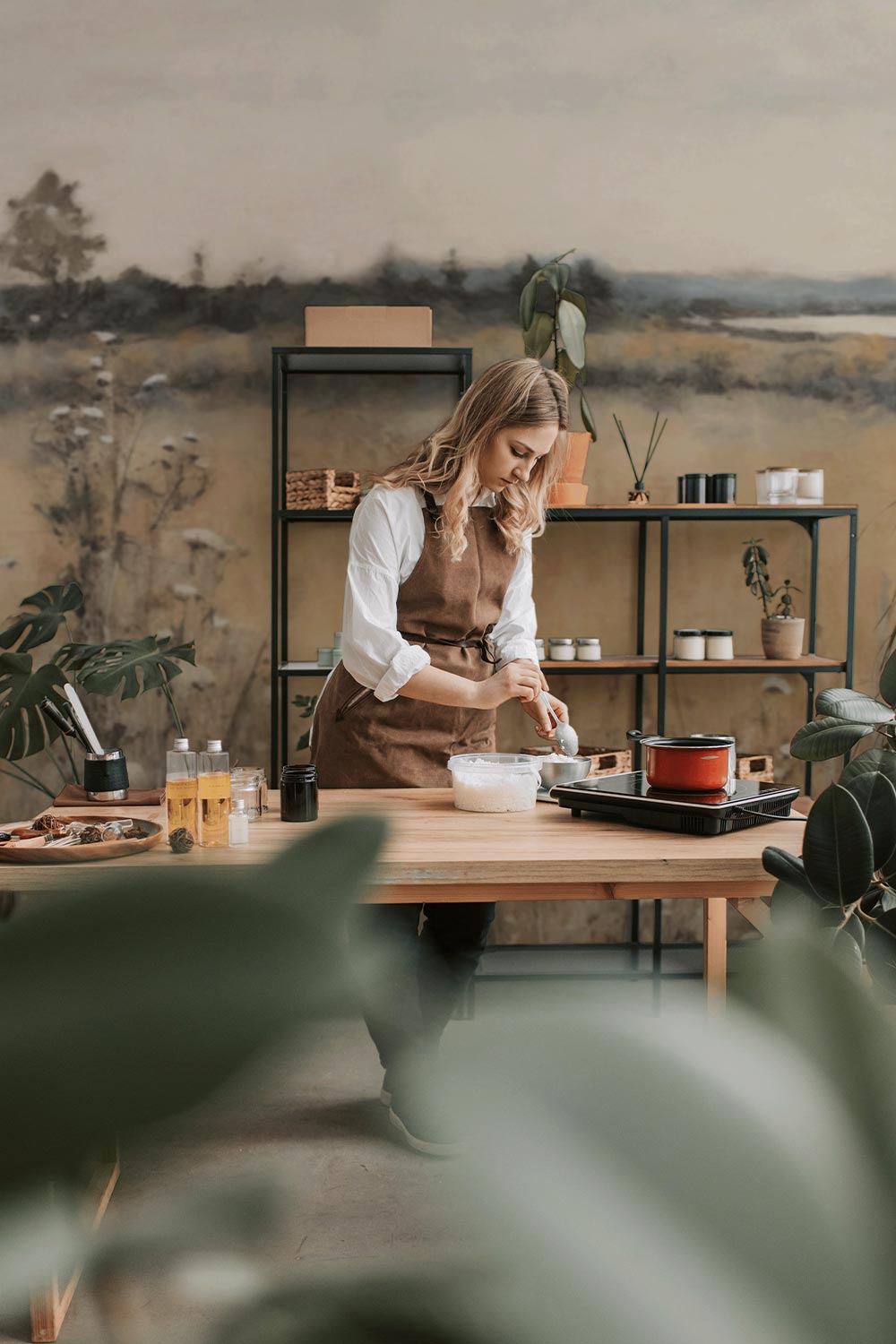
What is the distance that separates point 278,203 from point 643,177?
1.31m

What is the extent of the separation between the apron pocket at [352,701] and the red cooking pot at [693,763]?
2.39 feet

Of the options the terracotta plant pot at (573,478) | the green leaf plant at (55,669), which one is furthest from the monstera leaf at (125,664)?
the terracotta plant pot at (573,478)

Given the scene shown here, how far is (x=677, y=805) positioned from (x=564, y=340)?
6.45 ft

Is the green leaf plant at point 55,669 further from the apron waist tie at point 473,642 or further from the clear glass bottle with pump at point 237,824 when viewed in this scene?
the clear glass bottle with pump at point 237,824

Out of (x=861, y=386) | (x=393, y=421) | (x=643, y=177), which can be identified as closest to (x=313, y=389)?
(x=393, y=421)

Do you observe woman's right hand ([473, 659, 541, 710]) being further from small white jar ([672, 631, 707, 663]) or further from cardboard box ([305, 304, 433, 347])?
cardboard box ([305, 304, 433, 347])

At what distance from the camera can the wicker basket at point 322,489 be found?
11.4 ft

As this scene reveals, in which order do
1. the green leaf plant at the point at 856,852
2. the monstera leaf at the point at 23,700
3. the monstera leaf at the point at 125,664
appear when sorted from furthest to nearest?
the monstera leaf at the point at 23,700 < the monstera leaf at the point at 125,664 < the green leaf plant at the point at 856,852

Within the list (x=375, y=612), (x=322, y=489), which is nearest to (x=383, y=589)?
(x=375, y=612)

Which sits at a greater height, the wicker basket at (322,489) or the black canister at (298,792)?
the wicker basket at (322,489)

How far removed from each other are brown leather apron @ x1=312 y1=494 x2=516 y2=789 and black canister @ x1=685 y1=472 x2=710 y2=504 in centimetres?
120

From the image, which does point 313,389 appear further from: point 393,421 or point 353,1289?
point 353,1289

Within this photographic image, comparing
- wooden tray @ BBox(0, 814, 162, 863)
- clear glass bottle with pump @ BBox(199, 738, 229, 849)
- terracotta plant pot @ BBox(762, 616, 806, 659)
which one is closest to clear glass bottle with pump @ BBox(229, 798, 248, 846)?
clear glass bottle with pump @ BBox(199, 738, 229, 849)

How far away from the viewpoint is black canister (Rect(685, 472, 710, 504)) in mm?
3613
